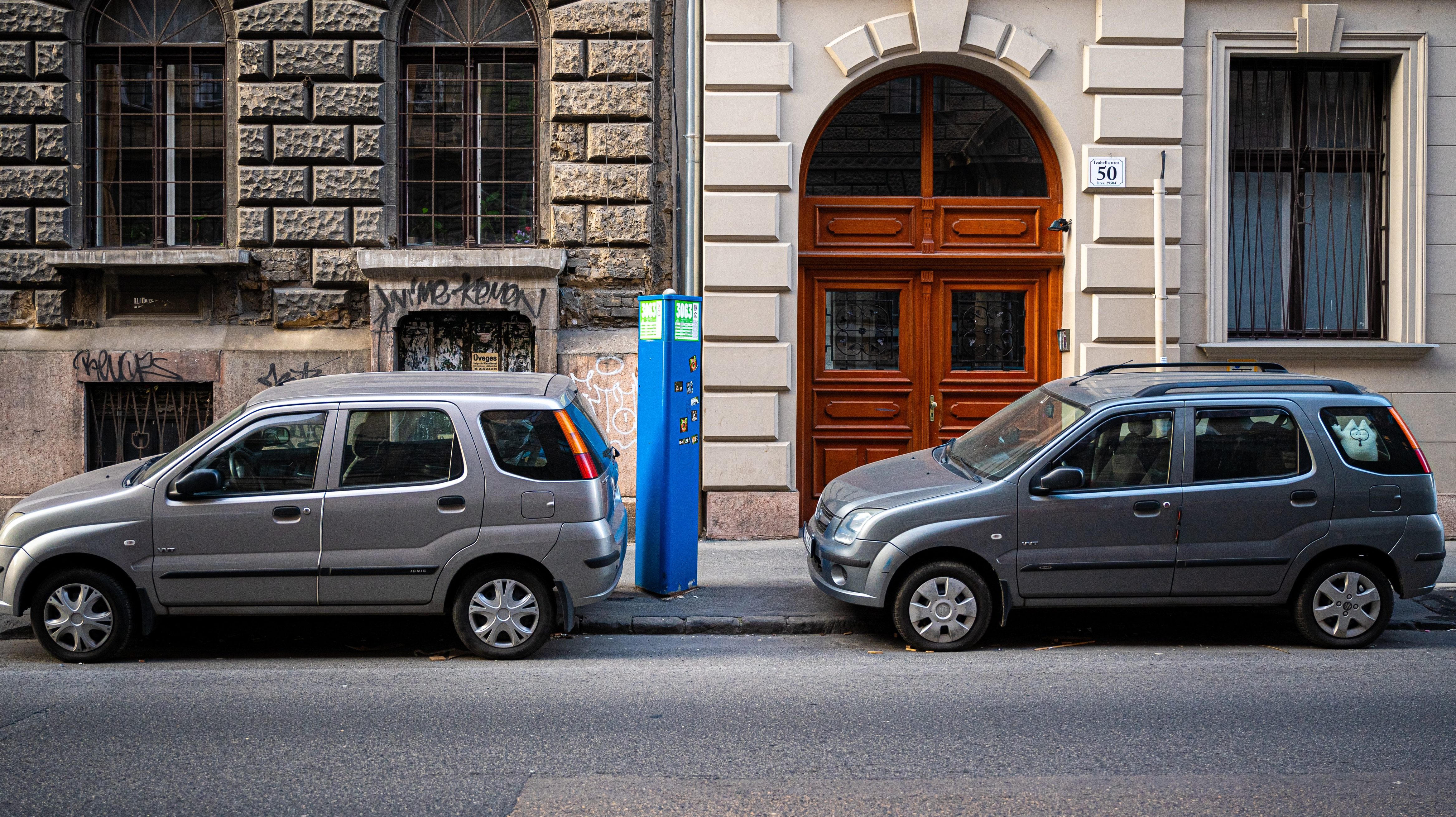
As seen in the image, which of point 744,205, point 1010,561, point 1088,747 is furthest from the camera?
point 744,205

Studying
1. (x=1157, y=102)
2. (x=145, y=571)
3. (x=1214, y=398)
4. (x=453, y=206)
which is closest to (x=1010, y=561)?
(x=1214, y=398)

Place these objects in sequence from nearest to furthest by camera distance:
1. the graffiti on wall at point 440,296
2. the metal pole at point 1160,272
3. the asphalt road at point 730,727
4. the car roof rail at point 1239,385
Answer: the asphalt road at point 730,727, the car roof rail at point 1239,385, the metal pole at point 1160,272, the graffiti on wall at point 440,296

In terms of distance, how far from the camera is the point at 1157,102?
1002 centimetres

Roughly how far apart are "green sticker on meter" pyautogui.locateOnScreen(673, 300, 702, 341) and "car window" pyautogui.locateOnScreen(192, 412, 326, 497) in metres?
2.52

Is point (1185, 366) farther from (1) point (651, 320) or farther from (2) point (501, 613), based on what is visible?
(2) point (501, 613)

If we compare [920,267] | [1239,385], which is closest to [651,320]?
[920,267]

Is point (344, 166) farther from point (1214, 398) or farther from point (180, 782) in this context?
point (1214, 398)

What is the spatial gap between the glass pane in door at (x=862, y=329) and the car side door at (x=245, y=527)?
5.46 m

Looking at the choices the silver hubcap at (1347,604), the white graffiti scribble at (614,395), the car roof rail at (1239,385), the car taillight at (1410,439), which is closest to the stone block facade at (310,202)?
the white graffiti scribble at (614,395)

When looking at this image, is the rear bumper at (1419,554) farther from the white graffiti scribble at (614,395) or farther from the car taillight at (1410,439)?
the white graffiti scribble at (614,395)

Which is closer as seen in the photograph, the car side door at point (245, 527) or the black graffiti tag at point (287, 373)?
the car side door at point (245, 527)

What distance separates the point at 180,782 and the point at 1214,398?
590 cm

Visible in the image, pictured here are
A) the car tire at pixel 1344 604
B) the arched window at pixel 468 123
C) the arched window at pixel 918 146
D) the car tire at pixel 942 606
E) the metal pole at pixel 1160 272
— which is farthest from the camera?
the arched window at pixel 918 146

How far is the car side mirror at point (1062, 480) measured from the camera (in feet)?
20.9
